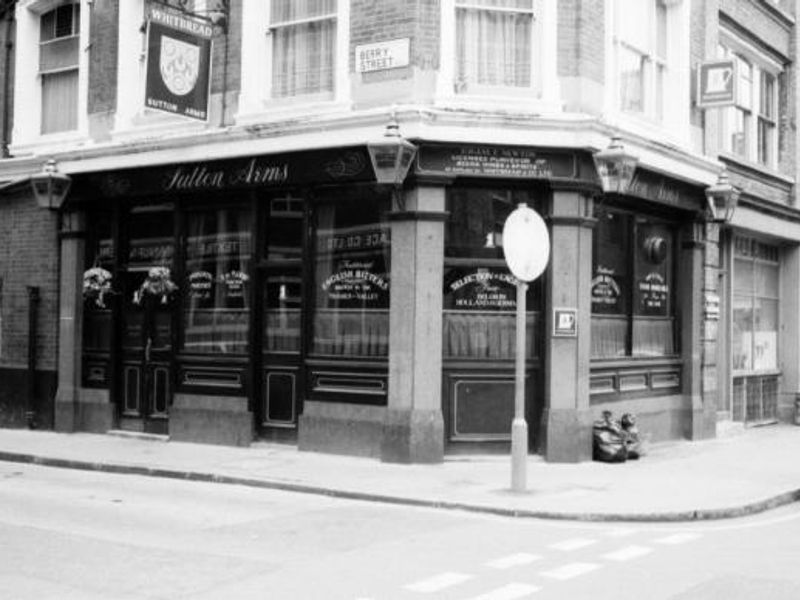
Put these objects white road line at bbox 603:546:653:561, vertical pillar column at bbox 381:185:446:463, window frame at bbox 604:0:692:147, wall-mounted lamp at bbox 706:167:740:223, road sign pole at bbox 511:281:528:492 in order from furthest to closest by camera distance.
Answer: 1. wall-mounted lamp at bbox 706:167:740:223
2. window frame at bbox 604:0:692:147
3. vertical pillar column at bbox 381:185:446:463
4. road sign pole at bbox 511:281:528:492
5. white road line at bbox 603:546:653:561

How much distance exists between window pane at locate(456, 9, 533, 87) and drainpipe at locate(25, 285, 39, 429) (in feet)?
27.6

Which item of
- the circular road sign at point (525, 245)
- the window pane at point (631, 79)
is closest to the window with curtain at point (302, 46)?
the window pane at point (631, 79)

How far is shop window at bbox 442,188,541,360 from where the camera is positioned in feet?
45.3

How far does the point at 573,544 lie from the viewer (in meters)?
8.94

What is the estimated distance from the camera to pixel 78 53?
17.8 m

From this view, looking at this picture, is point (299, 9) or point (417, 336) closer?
point (417, 336)

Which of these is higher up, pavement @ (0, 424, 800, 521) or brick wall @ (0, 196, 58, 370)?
brick wall @ (0, 196, 58, 370)

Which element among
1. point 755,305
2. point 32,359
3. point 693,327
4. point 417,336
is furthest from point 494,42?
point 32,359

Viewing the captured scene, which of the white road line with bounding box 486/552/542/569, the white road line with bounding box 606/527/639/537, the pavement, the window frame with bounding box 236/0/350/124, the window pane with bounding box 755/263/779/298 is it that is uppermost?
the window frame with bounding box 236/0/350/124

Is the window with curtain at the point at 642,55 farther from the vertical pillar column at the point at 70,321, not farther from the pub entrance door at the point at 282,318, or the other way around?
the vertical pillar column at the point at 70,321

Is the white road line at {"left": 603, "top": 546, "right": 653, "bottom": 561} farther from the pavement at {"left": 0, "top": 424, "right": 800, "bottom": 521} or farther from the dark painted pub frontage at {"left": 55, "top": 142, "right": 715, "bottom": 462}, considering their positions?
the dark painted pub frontage at {"left": 55, "top": 142, "right": 715, "bottom": 462}

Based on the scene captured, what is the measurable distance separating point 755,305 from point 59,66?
13.5 metres

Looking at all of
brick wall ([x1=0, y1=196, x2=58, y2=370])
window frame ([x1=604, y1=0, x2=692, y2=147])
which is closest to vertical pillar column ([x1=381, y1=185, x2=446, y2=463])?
window frame ([x1=604, y1=0, x2=692, y2=147])

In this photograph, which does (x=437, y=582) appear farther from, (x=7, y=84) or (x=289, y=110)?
(x=7, y=84)
